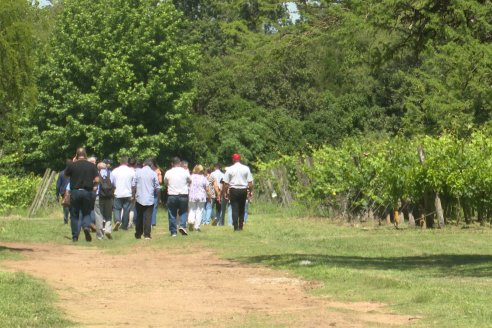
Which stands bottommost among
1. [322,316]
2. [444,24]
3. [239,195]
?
[322,316]

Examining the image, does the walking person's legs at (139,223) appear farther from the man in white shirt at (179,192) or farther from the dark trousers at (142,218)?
the man in white shirt at (179,192)

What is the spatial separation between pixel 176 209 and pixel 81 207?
2426 mm

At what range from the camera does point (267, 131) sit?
2562 inches

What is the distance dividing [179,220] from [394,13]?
12420 mm

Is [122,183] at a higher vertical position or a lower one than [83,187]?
higher

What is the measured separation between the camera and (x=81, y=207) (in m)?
27.5

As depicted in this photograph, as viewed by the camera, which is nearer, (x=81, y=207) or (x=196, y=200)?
(x=81, y=207)

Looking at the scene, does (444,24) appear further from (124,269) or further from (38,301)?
(38,301)

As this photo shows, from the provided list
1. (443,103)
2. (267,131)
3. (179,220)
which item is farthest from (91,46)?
(443,103)

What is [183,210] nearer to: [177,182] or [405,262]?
[177,182]

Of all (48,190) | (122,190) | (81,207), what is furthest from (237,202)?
(48,190)

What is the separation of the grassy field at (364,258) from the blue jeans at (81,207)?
0.49m

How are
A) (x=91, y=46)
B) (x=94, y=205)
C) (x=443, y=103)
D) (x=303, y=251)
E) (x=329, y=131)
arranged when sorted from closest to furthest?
1. (x=443, y=103)
2. (x=303, y=251)
3. (x=94, y=205)
4. (x=91, y=46)
5. (x=329, y=131)

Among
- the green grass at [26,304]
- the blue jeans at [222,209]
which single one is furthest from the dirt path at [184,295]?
the blue jeans at [222,209]
